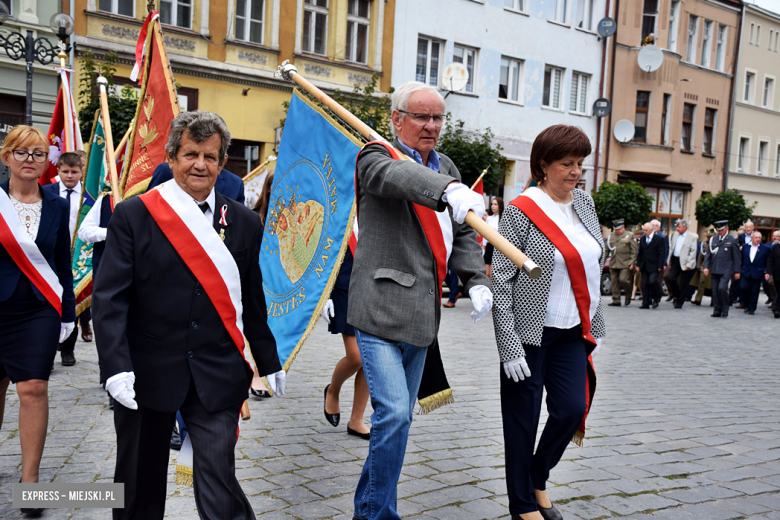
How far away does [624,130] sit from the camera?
29.1 metres

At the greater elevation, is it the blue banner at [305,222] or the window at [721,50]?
the window at [721,50]

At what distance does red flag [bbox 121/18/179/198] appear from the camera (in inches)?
211

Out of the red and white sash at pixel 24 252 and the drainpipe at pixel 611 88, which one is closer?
the red and white sash at pixel 24 252

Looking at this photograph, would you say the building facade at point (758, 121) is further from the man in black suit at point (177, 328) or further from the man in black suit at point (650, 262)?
the man in black suit at point (177, 328)

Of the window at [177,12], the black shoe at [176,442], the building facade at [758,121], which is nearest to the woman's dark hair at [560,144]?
the black shoe at [176,442]

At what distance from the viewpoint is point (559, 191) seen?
373 centimetres

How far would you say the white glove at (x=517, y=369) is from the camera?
3.45 m

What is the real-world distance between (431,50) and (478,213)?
22110mm

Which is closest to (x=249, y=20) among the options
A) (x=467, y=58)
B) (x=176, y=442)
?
(x=467, y=58)

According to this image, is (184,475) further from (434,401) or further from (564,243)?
(564,243)

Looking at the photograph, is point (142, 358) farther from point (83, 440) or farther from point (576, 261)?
point (83, 440)

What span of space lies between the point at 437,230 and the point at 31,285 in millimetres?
2115

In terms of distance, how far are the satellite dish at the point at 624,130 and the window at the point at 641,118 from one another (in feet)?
4.94

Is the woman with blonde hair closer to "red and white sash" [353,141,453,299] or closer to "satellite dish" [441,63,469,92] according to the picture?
"red and white sash" [353,141,453,299]
